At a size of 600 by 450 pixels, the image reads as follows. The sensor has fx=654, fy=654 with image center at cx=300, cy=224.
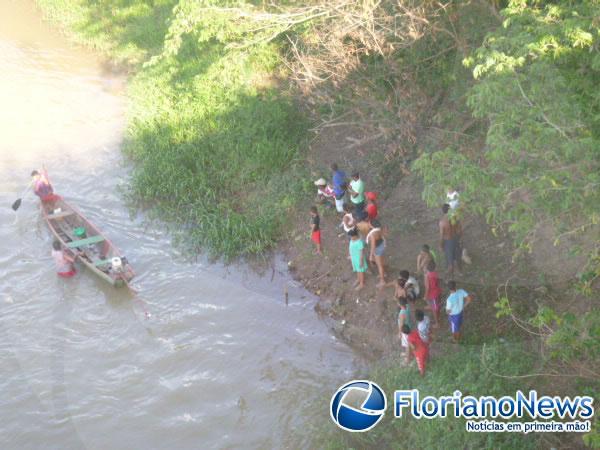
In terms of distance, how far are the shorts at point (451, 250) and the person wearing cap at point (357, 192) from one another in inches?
79.7

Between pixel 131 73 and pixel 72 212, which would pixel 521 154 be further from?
pixel 131 73

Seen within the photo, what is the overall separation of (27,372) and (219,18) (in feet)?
24.9

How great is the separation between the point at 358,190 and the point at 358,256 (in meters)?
1.69

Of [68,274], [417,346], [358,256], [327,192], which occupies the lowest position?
[417,346]

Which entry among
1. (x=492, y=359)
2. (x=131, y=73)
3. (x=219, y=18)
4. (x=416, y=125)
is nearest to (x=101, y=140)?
(x=131, y=73)

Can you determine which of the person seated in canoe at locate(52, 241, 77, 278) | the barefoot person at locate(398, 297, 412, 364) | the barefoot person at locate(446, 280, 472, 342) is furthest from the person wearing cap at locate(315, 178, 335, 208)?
A: the person seated in canoe at locate(52, 241, 77, 278)

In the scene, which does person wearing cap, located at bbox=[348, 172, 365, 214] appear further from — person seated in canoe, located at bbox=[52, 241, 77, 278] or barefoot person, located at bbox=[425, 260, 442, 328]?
person seated in canoe, located at bbox=[52, 241, 77, 278]

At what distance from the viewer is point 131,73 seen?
66.3ft

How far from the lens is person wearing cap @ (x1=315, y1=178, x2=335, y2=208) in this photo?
1284 centimetres

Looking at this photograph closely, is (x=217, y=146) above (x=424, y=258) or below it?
above

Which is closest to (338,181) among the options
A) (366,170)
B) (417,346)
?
(366,170)

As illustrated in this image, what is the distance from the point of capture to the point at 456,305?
30.2 feet

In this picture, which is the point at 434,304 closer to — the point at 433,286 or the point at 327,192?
the point at 433,286

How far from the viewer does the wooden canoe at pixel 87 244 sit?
1225 cm
